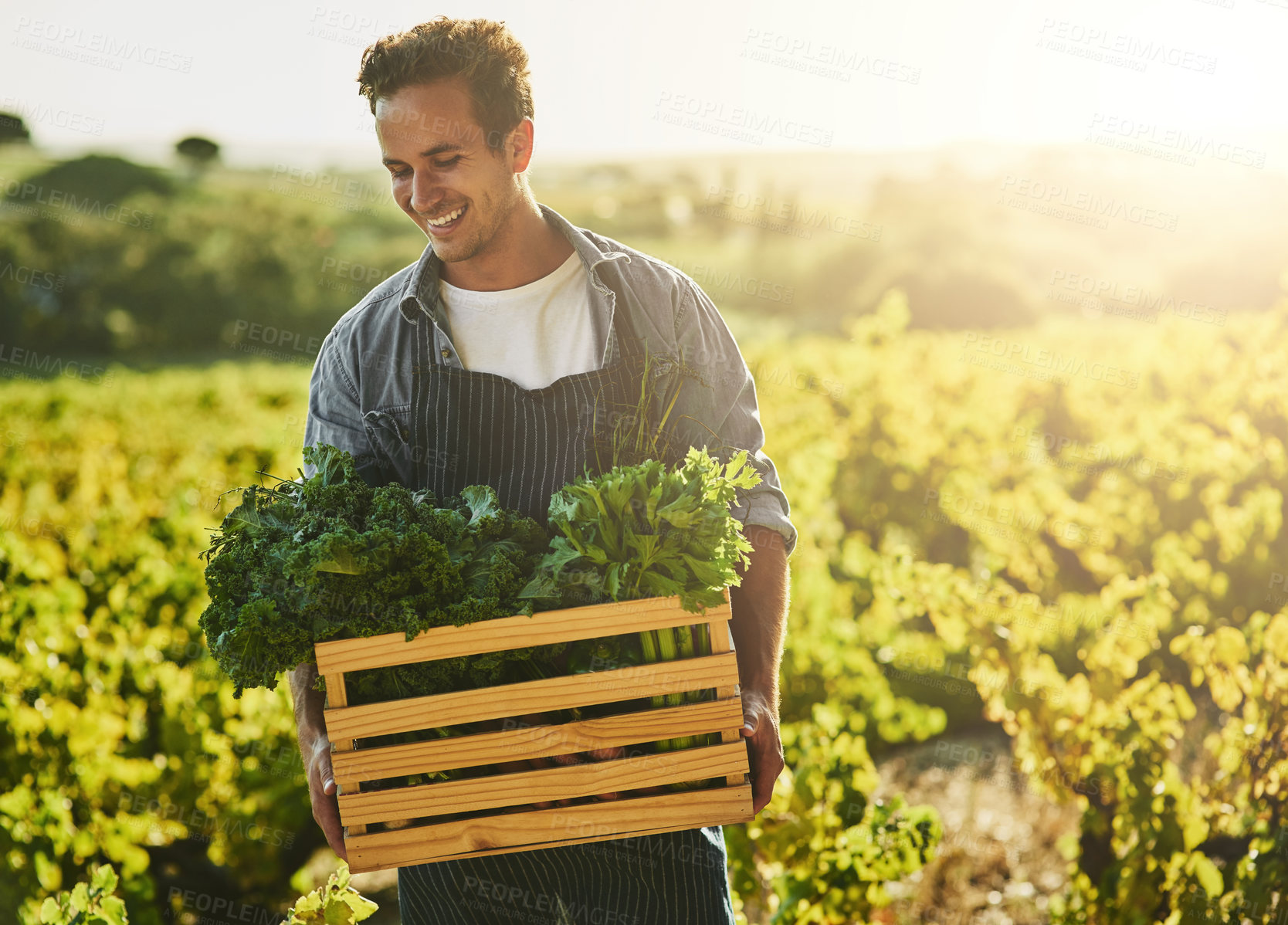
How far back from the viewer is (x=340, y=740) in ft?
5.42

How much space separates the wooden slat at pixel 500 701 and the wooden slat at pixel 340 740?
2 centimetres

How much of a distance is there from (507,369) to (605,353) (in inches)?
9.1

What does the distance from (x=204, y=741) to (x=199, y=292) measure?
62.8 feet

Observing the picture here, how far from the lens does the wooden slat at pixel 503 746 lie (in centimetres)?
164

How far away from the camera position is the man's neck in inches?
86.6

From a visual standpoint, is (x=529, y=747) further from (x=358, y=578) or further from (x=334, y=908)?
(x=334, y=908)

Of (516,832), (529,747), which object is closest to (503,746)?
(529,747)

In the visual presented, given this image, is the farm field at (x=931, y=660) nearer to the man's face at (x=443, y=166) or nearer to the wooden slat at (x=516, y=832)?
the wooden slat at (x=516, y=832)

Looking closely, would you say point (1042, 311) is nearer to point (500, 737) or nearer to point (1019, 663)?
point (1019, 663)

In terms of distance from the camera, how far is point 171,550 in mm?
4074

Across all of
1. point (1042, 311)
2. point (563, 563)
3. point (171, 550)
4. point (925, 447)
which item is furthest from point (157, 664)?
point (1042, 311)

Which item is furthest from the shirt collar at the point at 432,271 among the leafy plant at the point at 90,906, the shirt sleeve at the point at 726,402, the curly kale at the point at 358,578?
the leafy plant at the point at 90,906

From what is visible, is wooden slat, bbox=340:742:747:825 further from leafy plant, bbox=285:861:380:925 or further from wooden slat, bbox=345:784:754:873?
leafy plant, bbox=285:861:380:925

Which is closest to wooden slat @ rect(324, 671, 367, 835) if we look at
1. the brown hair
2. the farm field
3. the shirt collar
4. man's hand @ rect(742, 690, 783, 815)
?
man's hand @ rect(742, 690, 783, 815)
